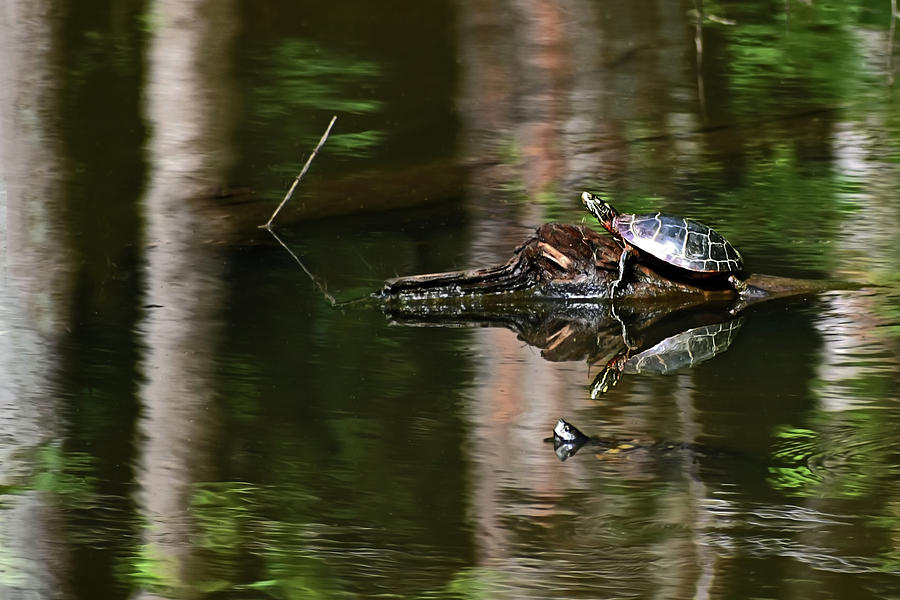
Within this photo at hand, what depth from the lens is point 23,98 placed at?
36.1ft

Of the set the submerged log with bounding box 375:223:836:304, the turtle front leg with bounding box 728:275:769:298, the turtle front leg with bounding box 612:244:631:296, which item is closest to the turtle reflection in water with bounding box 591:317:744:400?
the turtle front leg with bounding box 728:275:769:298

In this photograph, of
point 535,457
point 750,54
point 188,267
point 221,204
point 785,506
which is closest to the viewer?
point 785,506

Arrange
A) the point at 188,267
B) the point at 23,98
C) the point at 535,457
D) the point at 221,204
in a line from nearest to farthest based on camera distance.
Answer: the point at 535,457 < the point at 188,267 < the point at 221,204 < the point at 23,98

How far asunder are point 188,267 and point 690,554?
3898 millimetres

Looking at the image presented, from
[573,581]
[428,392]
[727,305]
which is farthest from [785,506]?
[727,305]

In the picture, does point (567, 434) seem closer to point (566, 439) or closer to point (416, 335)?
point (566, 439)

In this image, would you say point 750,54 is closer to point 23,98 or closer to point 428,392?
point 23,98

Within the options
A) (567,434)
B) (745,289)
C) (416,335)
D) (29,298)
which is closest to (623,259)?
(745,289)

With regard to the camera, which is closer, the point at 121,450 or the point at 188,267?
the point at 121,450

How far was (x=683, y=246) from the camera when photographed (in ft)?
22.9

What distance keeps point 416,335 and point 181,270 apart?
1602 mm

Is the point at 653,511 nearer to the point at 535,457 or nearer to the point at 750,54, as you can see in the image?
the point at 535,457

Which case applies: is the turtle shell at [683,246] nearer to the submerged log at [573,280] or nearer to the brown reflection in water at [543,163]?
the submerged log at [573,280]

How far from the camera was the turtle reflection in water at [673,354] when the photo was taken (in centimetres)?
625
